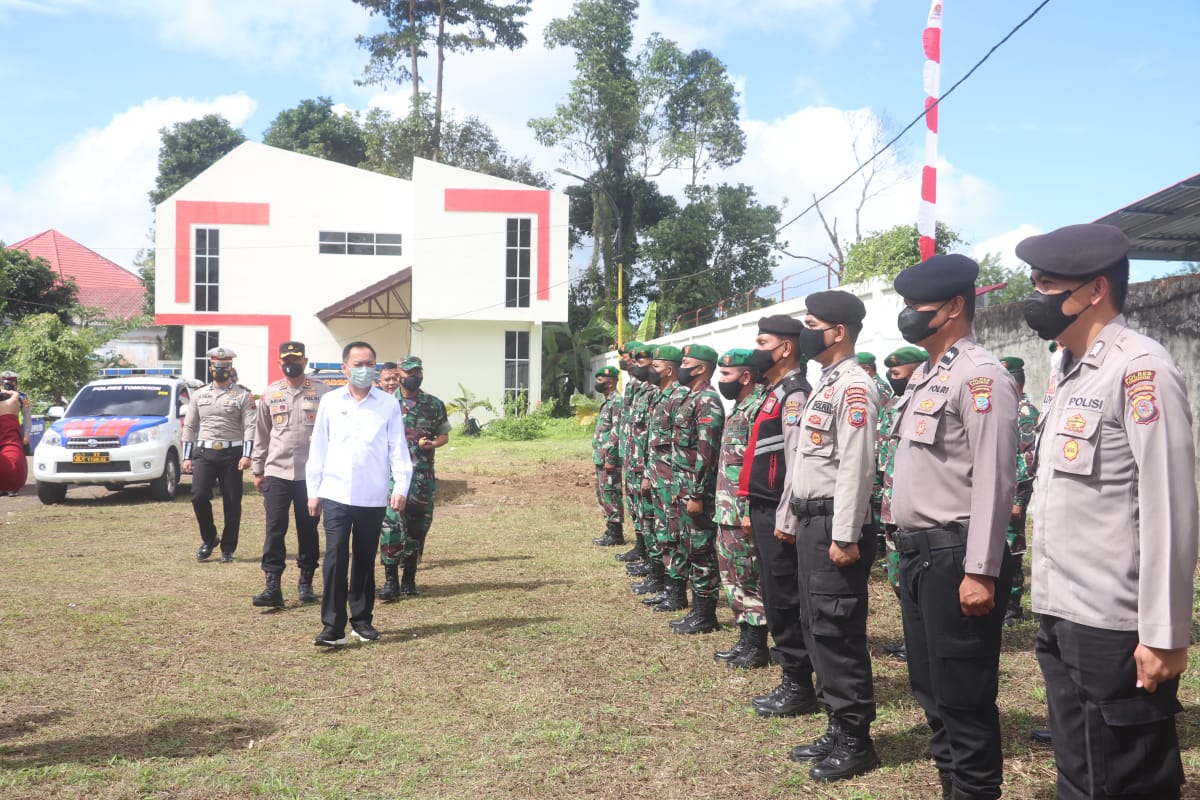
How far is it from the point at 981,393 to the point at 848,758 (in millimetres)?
1715

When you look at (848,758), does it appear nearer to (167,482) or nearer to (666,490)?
(666,490)

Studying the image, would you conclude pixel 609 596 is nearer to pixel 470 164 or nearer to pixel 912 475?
pixel 912 475

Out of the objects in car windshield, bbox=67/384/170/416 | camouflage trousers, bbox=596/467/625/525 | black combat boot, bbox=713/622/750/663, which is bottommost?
black combat boot, bbox=713/622/750/663

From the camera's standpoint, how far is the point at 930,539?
10.6 ft

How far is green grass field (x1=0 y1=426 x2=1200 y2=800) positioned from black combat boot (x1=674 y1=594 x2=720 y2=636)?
19 cm

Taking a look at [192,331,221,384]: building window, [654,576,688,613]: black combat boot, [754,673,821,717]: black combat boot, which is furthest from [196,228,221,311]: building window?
[754,673,821,717]: black combat boot

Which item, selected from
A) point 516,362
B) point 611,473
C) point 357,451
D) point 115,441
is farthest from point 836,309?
point 516,362

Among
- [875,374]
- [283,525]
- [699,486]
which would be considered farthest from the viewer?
[283,525]

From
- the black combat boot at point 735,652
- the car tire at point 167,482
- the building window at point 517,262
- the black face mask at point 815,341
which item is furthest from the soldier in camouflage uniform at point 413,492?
the building window at point 517,262

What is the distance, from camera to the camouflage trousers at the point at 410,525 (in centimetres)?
766

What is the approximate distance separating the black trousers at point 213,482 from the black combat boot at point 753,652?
5664mm

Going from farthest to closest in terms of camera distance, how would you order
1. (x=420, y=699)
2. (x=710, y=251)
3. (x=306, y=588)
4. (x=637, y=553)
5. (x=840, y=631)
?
(x=710, y=251) → (x=637, y=553) → (x=306, y=588) → (x=420, y=699) → (x=840, y=631)

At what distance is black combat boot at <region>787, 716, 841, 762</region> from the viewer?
160 inches

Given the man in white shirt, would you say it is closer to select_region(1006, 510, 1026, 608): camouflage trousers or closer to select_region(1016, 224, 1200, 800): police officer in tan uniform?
select_region(1006, 510, 1026, 608): camouflage trousers
